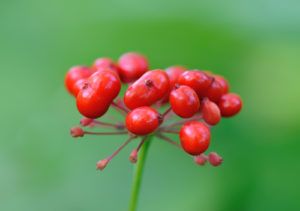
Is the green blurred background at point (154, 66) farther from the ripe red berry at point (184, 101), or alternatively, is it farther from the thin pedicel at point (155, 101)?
the ripe red berry at point (184, 101)

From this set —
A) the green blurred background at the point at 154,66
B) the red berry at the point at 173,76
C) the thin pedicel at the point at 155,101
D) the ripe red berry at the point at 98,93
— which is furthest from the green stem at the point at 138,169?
the green blurred background at the point at 154,66

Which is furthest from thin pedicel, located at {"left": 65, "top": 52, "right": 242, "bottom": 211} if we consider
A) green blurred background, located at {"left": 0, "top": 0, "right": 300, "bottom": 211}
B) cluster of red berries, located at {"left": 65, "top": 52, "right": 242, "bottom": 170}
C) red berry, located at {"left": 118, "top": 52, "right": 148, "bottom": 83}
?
green blurred background, located at {"left": 0, "top": 0, "right": 300, "bottom": 211}

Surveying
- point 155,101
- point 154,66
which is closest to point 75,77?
point 155,101

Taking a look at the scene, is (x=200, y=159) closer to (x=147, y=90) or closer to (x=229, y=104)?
(x=229, y=104)

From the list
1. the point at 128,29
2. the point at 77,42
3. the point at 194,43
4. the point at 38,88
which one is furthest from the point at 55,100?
the point at 194,43

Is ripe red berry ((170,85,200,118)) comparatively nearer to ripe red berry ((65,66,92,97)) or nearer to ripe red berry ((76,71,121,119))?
ripe red berry ((76,71,121,119))

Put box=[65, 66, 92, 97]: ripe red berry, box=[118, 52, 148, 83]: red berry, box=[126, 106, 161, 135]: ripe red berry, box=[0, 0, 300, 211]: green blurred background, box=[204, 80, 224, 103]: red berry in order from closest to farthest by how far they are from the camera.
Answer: box=[126, 106, 161, 135]: ripe red berry
box=[204, 80, 224, 103]: red berry
box=[65, 66, 92, 97]: ripe red berry
box=[118, 52, 148, 83]: red berry
box=[0, 0, 300, 211]: green blurred background

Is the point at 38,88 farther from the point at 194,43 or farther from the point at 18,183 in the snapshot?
the point at 194,43
